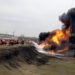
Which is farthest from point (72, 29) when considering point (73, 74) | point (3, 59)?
point (3, 59)

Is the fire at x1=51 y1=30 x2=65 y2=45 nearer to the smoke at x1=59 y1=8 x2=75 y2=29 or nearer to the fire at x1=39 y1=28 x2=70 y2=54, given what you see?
the fire at x1=39 y1=28 x2=70 y2=54

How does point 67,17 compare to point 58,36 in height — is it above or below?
above

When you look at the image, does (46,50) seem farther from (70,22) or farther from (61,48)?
(70,22)

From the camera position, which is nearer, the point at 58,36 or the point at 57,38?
the point at 57,38

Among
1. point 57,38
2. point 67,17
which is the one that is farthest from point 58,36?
point 67,17

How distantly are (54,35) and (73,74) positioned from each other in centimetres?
5331

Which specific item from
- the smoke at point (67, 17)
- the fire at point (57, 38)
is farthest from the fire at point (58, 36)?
the smoke at point (67, 17)

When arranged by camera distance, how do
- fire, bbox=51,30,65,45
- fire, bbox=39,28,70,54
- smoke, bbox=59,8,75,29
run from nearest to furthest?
smoke, bbox=59,8,75,29 → fire, bbox=39,28,70,54 → fire, bbox=51,30,65,45

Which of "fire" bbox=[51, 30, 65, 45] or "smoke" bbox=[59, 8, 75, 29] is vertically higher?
"smoke" bbox=[59, 8, 75, 29]

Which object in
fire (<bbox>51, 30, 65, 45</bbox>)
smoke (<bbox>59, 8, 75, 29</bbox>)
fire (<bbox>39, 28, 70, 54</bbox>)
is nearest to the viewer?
smoke (<bbox>59, 8, 75, 29</bbox>)

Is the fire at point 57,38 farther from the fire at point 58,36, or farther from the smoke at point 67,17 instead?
the smoke at point 67,17

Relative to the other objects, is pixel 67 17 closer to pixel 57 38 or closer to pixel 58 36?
pixel 58 36

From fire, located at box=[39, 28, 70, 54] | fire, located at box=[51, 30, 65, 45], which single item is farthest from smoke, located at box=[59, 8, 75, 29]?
fire, located at box=[51, 30, 65, 45]

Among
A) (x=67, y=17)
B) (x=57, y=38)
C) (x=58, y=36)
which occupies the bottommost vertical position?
(x=57, y=38)
